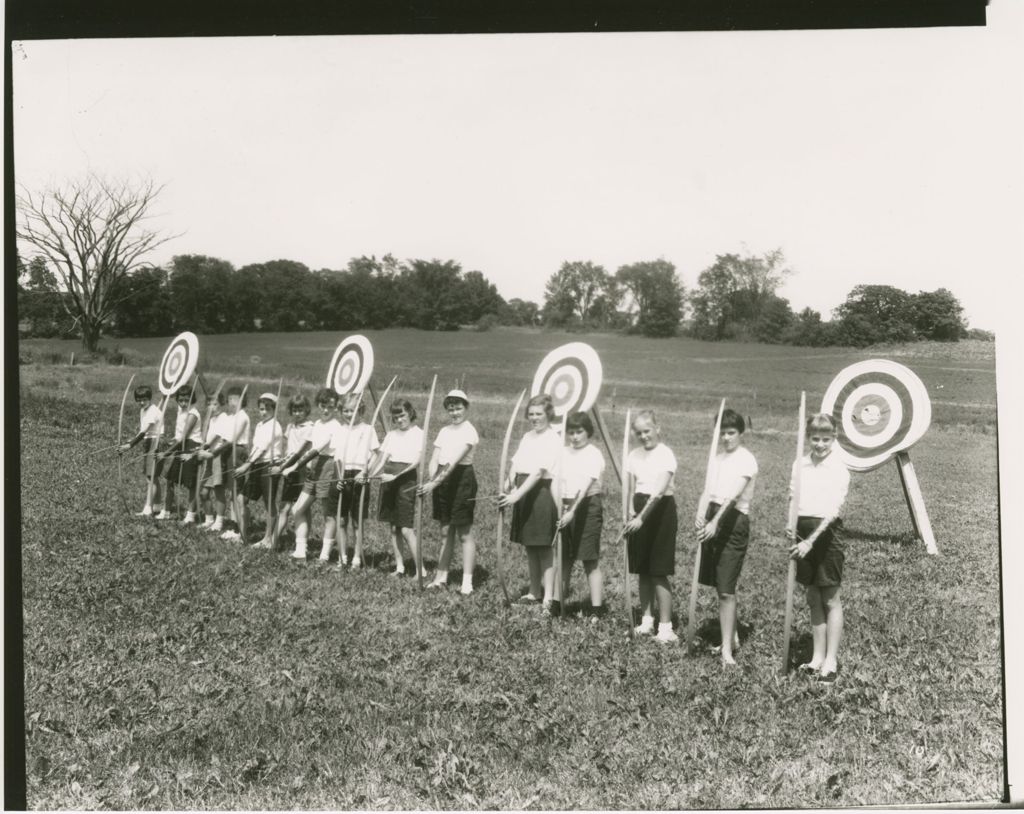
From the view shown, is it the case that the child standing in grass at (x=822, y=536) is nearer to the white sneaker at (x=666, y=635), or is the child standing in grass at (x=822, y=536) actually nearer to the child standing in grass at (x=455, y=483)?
the white sneaker at (x=666, y=635)

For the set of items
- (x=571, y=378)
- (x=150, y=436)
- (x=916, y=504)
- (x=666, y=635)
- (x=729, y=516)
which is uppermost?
(x=571, y=378)

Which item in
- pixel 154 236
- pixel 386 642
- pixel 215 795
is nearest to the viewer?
pixel 215 795

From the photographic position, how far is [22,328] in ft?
20.2

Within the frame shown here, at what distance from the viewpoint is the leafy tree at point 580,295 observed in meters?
8.11

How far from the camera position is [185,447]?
8.77 m

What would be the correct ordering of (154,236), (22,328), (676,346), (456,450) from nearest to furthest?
(22,328) < (456,450) < (154,236) < (676,346)

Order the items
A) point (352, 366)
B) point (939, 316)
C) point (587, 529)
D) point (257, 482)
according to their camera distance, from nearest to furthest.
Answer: point (587, 529) → point (939, 316) → point (352, 366) → point (257, 482)

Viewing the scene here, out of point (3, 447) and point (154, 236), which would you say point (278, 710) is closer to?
point (3, 447)

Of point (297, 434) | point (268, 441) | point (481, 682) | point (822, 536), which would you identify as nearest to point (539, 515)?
point (481, 682)

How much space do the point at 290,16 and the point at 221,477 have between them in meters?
4.81

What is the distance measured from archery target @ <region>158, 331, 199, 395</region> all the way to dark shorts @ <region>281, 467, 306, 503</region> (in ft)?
5.06

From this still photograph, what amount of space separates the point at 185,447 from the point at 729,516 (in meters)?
6.14

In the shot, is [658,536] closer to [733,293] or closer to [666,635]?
[666,635]

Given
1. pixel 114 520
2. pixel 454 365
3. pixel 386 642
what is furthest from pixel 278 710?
pixel 454 365
